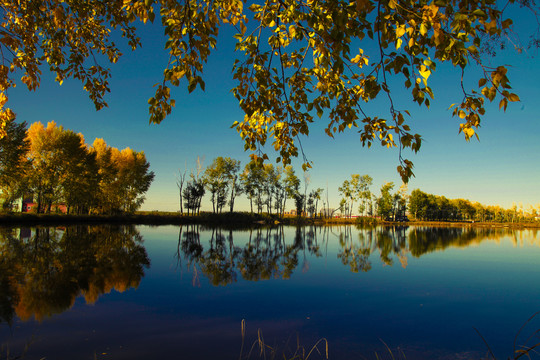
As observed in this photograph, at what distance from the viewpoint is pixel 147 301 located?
8.53m

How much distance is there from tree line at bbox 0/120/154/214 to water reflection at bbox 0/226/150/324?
62.1 feet

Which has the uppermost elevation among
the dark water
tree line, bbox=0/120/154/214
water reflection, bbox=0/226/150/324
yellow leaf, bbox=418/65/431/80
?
tree line, bbox=0/120/154/214

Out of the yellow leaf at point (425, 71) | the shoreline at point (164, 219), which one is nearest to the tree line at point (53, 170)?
the shoreline at point (164, 219)

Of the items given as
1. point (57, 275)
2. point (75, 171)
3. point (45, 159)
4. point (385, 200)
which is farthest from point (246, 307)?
point (385, 200)

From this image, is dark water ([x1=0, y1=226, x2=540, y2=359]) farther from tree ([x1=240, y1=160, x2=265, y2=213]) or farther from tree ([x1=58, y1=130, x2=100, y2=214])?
tree ([x1=240, y1=160, x2=265, y2=213])

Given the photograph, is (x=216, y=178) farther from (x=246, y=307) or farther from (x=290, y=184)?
(x=246, y=307)

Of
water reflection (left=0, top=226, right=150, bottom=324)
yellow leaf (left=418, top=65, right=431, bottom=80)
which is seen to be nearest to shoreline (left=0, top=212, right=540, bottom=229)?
water reflection (left=0, top=226, right=150, bottom=324)

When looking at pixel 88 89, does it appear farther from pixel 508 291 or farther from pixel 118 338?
pixel 508 291

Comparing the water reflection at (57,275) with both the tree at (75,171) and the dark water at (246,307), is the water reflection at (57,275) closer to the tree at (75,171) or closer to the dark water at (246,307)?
the dark water at (246,307)

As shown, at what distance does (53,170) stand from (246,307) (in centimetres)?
3982

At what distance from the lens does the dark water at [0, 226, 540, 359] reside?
588 cm

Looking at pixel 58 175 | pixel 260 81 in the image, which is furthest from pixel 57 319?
pixel 58 175

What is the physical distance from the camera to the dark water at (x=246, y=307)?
A: 5875mm

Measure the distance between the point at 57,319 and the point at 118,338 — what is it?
198 cm
